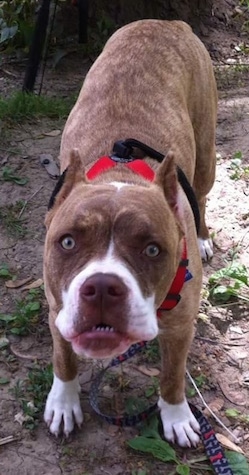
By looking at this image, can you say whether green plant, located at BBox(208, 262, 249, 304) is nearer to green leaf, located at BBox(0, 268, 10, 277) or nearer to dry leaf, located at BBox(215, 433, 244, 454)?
dry leaf, located at BBox(215, 433, 244, 454)

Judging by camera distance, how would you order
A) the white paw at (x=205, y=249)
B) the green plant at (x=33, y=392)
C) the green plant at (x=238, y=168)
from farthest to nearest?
the green plant at (x=238, y=168), the white paw at (x=205, y=249), the green plant at (x=33, y=392)

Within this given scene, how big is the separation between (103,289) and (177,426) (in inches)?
49.9

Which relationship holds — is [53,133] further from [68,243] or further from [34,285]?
[68,243]

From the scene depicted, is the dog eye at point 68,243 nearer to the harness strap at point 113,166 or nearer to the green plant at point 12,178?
the harness strap at point 113,166

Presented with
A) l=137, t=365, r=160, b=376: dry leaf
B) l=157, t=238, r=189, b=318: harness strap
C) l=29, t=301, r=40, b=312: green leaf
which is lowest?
l=137, t=365, r=160, b=376: dry leaf

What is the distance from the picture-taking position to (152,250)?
2.50 metres

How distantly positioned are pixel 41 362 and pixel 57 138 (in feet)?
7.38

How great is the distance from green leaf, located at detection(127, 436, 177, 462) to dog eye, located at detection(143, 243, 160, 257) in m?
1.11

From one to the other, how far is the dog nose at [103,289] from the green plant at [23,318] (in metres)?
1.59

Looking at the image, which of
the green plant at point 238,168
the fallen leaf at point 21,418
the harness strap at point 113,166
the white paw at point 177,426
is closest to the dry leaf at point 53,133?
the green plant at point 238,168

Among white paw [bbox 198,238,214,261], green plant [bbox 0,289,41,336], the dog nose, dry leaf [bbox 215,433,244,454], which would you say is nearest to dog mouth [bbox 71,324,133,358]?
the dog nose

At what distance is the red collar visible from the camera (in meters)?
2.86

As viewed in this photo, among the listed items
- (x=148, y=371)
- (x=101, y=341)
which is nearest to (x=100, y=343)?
(x=101, y=341)

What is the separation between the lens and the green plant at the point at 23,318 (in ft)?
12.5
